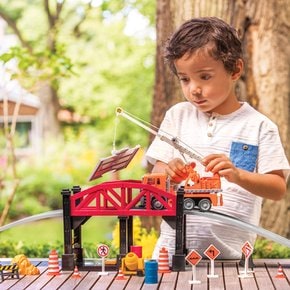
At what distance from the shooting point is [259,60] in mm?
6648

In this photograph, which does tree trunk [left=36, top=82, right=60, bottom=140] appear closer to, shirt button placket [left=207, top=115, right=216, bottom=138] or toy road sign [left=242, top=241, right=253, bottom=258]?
shirt button placket [left=207, top=115, right=216, bottom=138]

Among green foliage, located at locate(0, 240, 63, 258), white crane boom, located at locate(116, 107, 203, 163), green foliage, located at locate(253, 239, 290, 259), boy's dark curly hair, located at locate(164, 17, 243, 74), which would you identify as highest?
boy's dark curly hair, located at locate(164, 17, 243, 74)

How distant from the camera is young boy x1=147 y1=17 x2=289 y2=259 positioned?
393cm

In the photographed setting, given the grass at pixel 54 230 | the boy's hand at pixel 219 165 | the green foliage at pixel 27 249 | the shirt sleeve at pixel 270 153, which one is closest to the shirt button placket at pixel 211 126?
the shirt sleeve at pixel 270 153

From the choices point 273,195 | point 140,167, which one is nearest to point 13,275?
point 273,195

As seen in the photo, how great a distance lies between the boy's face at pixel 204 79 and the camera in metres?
3.92

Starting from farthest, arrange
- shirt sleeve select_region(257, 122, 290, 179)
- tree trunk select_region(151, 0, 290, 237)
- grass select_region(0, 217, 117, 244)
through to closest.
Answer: grass select_region(0, 217, 117, 244) < tree trunk select_region(151, 0, 290, 237) < shirt sleeve select_region(257, 122, 290, 179)

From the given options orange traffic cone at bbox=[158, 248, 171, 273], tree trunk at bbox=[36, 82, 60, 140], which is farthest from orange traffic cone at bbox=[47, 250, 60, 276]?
tree trunk at bbox=[36, 82, 60, 140]

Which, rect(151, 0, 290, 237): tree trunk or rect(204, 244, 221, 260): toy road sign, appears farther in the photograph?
rect(151, 0, 290, 237): tree trunk

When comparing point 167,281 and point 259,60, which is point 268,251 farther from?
point 167,281

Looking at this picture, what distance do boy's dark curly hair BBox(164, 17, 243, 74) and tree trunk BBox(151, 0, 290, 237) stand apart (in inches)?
95.0

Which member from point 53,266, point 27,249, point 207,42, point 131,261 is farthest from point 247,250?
point 27,249

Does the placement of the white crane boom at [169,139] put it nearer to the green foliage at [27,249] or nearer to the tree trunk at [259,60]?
the green foliage at [27,249]

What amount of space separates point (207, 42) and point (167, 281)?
1084 millimetres
